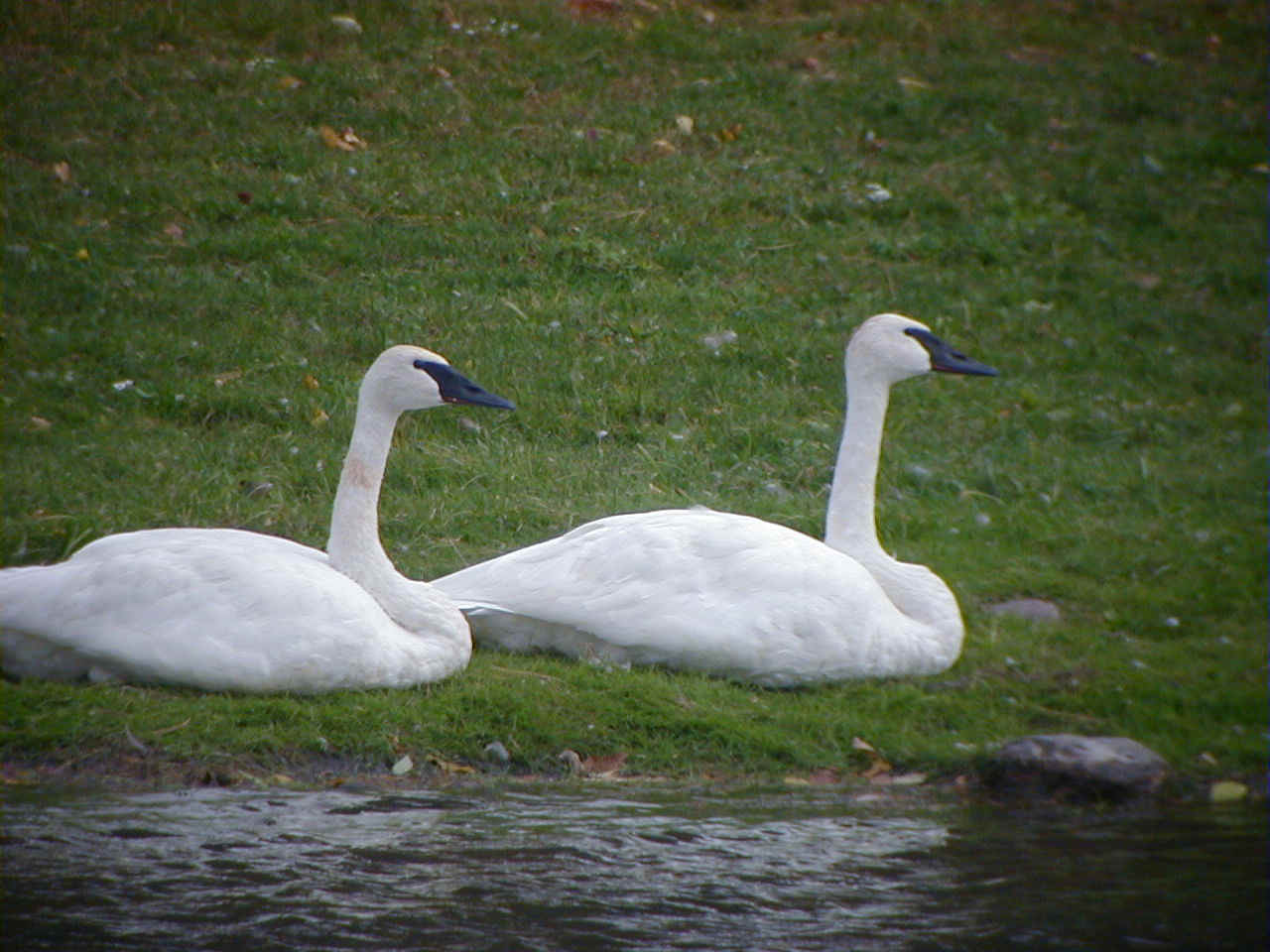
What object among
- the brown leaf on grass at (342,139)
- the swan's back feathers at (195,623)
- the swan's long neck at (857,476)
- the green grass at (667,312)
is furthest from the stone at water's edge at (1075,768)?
the brown leaf on grass at (342,139)

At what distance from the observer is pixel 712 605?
24.6 feet

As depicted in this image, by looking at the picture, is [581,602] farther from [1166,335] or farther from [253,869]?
[1166,335]

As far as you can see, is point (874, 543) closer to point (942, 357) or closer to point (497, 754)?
point (942, 357)

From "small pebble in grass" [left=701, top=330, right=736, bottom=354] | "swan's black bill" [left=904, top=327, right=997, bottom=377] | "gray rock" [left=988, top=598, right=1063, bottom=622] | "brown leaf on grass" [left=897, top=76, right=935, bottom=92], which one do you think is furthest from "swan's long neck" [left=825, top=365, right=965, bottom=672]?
"brown leaf on grass" [left=897, top=76, right=935, bottom=92]

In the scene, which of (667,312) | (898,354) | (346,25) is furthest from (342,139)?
(898,354)

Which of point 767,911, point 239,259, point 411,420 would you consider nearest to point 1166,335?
point 411,420

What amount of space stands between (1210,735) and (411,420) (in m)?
5.25

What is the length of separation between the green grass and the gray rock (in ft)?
0.50

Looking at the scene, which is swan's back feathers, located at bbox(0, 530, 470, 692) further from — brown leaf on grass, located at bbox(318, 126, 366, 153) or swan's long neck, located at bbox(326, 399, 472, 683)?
brown leaf on grass, located at bbox(318, 126, 366, 153)

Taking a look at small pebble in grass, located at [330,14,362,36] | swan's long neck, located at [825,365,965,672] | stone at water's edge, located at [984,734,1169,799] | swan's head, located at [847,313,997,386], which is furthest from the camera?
small pebble in grass, located at [330,14,362,36]

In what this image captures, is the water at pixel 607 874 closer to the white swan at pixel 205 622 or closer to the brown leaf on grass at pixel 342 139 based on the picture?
the white swan at pixel 205 622

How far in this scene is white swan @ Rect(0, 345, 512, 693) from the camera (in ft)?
22.5

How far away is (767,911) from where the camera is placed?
17.5 feet

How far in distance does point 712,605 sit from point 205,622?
2.08 meters
